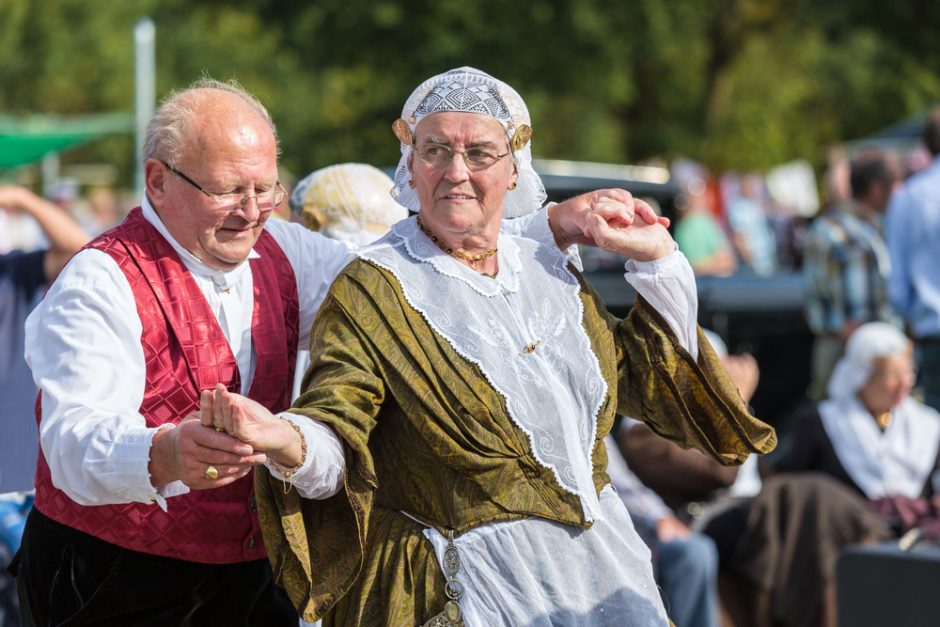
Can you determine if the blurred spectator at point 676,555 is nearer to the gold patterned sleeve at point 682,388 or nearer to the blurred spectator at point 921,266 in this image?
the blurred spectator at point 921,266

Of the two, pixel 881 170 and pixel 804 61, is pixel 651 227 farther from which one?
pixel 804 61

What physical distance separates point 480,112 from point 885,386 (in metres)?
4.11

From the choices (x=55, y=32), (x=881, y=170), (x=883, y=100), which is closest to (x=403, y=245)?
(x=881, y=170)

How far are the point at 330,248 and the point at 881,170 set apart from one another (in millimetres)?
5542

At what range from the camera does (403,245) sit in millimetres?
3230

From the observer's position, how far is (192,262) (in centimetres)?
321

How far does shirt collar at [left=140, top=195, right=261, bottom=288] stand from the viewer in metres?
3.20

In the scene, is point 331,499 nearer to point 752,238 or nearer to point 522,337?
point 522,337

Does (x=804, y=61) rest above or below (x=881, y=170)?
below

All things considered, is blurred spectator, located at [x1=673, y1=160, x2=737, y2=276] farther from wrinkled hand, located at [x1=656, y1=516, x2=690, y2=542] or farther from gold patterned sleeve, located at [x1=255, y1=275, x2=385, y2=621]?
gold patterned sleeve, located at [x1=255, y1=275, x2=385, y2=621]

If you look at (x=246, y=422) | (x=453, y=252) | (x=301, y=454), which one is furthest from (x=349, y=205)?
(x=246, y=422)

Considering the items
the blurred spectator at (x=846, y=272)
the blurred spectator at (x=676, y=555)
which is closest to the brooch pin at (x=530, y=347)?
the blurred spectator at (x=676, y=555)

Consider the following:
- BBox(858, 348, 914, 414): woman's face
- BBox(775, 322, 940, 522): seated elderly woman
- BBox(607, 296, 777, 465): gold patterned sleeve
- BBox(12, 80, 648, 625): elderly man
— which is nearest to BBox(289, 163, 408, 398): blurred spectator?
BBox(12, 80, 648, 625): elderly man

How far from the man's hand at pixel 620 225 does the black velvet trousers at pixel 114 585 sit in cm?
104
